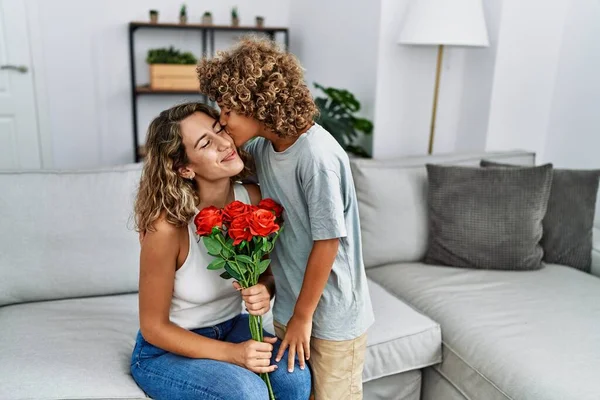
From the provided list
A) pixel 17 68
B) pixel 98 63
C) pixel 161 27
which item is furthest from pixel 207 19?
pixel 17 68

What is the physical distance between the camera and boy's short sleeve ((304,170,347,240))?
1.08 m

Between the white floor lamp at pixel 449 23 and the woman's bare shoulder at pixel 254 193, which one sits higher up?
the white floor lamp at pixel 449 23

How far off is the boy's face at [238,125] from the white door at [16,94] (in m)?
2.89

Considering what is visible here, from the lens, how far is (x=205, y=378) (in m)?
1.14

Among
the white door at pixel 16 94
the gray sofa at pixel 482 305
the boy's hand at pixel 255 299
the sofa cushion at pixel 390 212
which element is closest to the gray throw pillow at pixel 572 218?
the gray sofa at pixel 482 305

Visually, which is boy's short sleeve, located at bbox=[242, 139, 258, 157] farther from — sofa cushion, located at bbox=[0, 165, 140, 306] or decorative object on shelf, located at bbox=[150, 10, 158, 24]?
decorative object on shelf, located at bbox=[150, 10, 158, 24]

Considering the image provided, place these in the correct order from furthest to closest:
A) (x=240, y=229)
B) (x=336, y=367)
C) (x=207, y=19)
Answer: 1. (x=207, y=19)
2. (x=336, y=367)
3. (x=240, y=229)

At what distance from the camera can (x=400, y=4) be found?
2.64 meters

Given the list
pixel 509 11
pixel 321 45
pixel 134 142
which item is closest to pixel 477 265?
pixel 509 11

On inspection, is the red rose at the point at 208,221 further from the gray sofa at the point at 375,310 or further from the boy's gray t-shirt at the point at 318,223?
the gray sofa at the point at 375,310

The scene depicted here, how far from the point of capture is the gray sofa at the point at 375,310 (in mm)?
1354

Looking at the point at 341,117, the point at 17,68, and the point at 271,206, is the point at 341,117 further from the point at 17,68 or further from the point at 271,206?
the point at 17,68

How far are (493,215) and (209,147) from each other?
1.22 meters

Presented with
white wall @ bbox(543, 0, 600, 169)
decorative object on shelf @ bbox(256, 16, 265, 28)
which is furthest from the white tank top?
decorative object on shelf @ bbox(256, 16, 265, 28)
